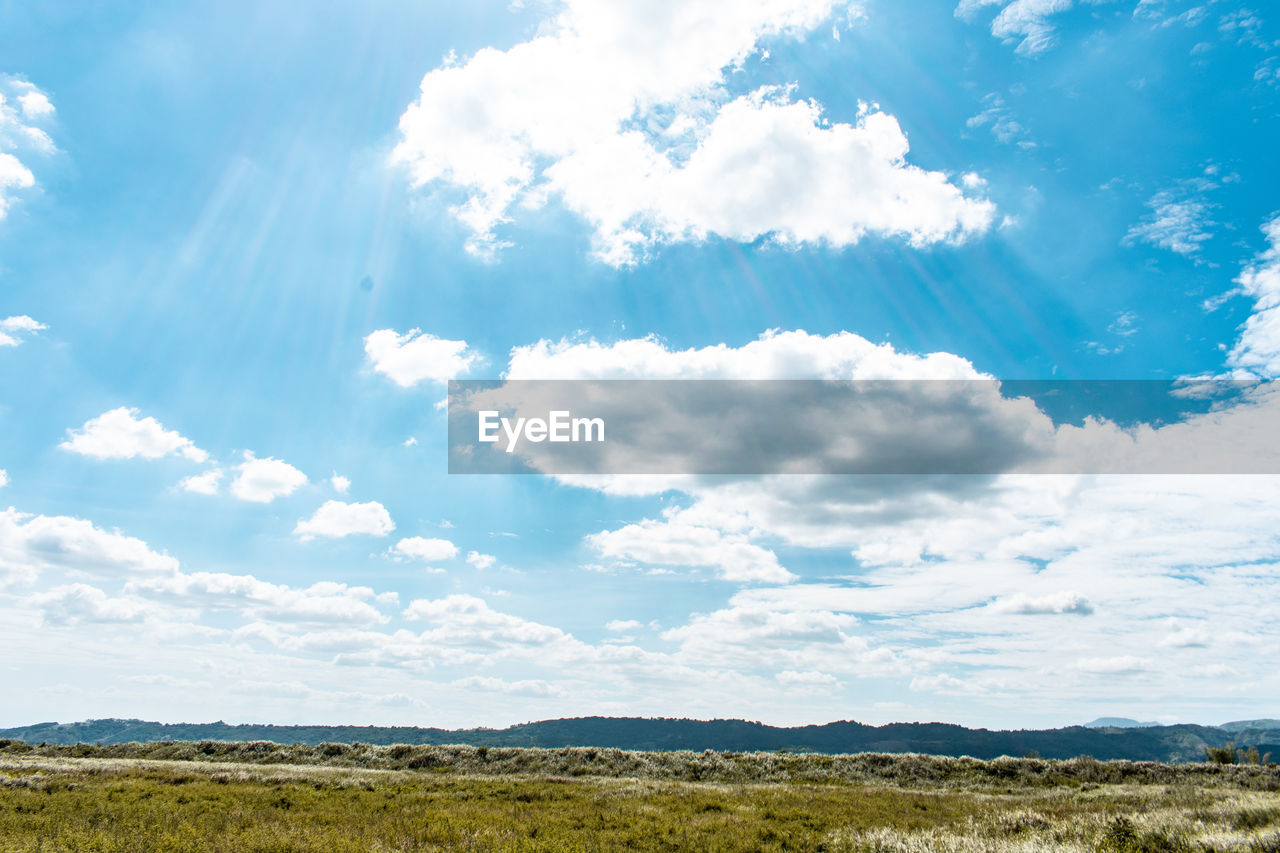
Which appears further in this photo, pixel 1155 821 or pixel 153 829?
pixel 153 829

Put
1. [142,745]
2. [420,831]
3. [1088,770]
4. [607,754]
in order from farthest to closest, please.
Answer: [142,745], [607,754], [1088,770], [420,831]

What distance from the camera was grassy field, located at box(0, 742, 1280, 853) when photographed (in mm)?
17500

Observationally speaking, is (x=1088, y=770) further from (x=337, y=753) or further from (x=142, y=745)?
(x=142, y=745)

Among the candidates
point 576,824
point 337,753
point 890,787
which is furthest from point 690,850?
point 337,753

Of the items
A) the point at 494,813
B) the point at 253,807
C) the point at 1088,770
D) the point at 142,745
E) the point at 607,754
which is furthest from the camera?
the point at 142,745

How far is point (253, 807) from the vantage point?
25.0 meters

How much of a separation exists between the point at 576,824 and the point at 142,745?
6093 centimetres

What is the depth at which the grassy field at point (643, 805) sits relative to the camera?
1750 centimetres

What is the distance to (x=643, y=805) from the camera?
1007 inches

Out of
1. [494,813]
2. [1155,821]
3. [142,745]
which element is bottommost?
[142,745]

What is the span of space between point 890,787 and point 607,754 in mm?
20122

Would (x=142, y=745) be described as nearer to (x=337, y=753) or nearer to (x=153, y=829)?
(x=337, y=753)

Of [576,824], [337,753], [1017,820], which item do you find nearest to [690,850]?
[576,824]

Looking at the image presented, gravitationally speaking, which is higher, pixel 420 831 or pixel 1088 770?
pixel 420 831
